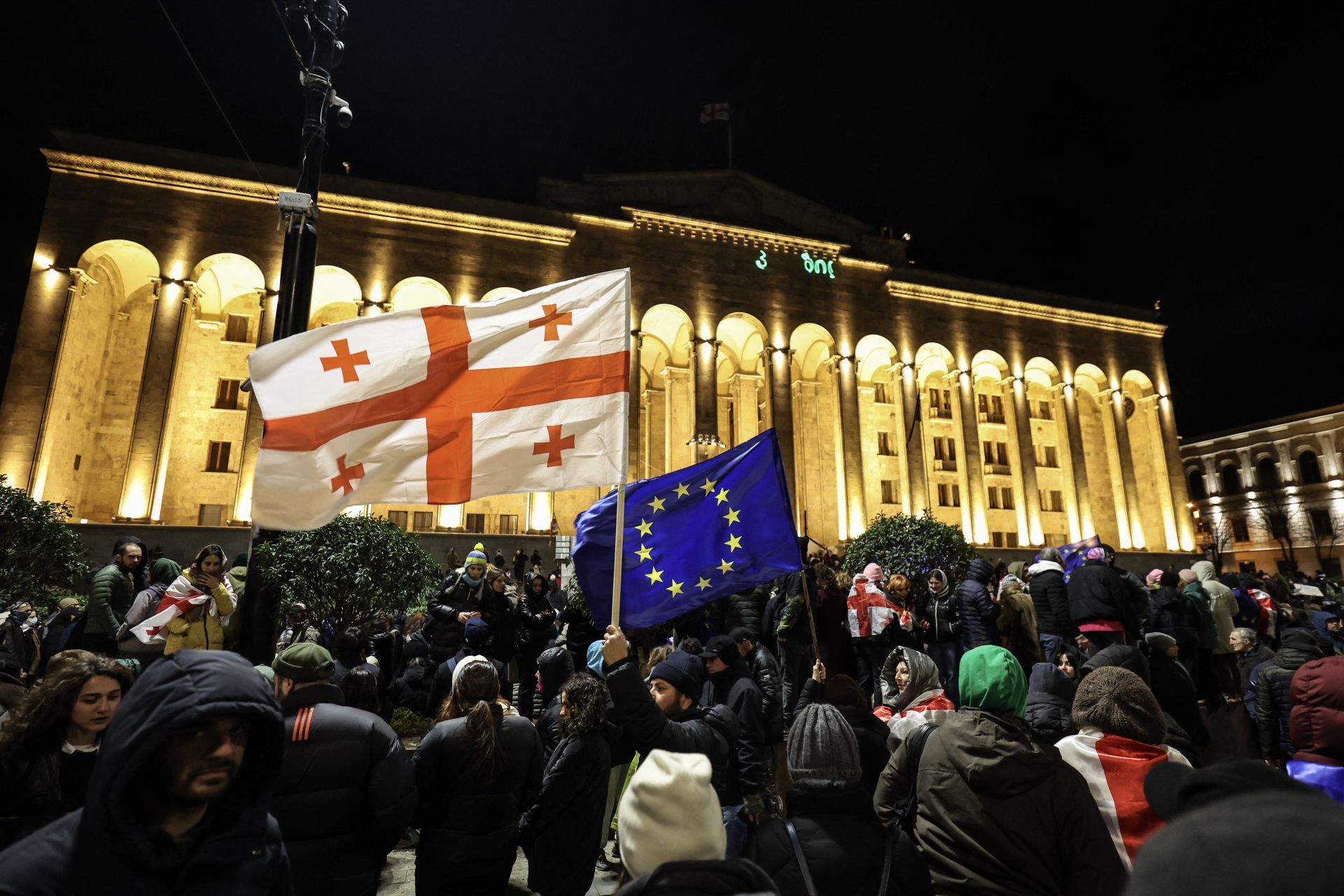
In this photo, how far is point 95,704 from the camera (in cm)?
286

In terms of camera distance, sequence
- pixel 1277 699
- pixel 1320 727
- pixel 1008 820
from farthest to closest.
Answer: pixel 1277 699
pixel 1320 727
pixel 1008 820

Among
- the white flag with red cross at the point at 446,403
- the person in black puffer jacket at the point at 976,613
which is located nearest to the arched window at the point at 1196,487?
the person in black puffer jacket at the point at 976,613

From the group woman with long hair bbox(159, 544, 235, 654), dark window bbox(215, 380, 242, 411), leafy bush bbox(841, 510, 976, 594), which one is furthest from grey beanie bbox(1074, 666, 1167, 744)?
dark window bbox(215, 380, 242, 411)

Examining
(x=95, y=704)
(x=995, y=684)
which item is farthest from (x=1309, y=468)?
(x=95, y=704)

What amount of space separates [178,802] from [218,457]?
28.4 metres

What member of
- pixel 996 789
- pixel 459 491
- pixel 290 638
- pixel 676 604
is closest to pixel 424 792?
pixel 459 491

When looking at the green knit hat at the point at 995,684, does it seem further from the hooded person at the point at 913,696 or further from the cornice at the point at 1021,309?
the cornice at the point at 1021,309

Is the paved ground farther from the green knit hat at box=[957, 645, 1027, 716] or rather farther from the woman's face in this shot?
the green knit hat at box=[957, 645, 1027, 716]

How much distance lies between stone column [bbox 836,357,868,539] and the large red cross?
2575cm

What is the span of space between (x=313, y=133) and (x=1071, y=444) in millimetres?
34885

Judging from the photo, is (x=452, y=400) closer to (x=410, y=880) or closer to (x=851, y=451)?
(x=410, y=880)

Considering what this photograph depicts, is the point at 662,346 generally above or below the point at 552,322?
above

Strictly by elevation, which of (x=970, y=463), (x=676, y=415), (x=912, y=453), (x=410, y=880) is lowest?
(x=410, y=880)

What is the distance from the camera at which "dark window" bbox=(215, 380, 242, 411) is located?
85.8 feet
